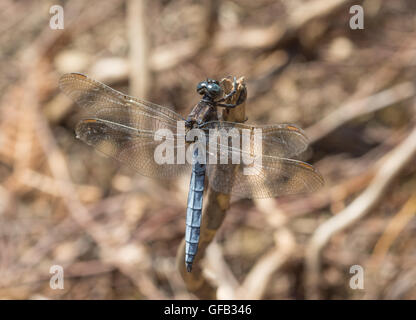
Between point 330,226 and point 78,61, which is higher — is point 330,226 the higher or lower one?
the lower one

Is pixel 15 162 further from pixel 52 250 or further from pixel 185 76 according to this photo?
pixel 185 76

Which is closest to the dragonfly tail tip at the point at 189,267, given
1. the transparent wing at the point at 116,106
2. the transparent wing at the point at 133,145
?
the transparent wing at the point at 133,145

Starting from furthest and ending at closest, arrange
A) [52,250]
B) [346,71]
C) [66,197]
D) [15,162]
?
1. [346,71]
2. [15,162]
3. [66,197]
4. [52,250]

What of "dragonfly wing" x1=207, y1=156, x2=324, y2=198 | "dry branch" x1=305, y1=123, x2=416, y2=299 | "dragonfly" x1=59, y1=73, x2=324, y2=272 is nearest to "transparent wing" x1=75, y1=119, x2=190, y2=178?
"dragonfly" x1=59, y1=73, x2=324, y2=272

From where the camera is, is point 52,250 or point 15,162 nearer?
point 52,250

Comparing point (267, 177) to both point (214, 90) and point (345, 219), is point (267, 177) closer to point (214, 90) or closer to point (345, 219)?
point (214, 90)

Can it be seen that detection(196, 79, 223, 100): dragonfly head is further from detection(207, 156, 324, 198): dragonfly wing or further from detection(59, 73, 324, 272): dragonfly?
detection(207, 156, 324, 198): dragonfly wing

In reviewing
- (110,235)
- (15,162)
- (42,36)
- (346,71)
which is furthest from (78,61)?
(346,71)

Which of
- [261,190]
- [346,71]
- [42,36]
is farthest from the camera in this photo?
[42,36]
